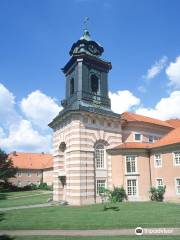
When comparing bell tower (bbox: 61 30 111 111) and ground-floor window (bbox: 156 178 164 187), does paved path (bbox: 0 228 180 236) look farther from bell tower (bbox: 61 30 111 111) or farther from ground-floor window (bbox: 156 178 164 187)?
bell tower (bbox: 61 30 111 111)

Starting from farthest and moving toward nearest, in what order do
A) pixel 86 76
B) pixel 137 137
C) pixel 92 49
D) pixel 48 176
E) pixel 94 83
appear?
1. pixel 48 176
2. pixel 137 137
3. pixel 92 49
4. pixel 94 83
5. pixel 86 76

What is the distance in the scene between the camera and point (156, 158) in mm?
33625

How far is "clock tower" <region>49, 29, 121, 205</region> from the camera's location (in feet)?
104

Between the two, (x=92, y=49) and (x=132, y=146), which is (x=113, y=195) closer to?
(x=132, y=146)

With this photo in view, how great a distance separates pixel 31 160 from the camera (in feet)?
271

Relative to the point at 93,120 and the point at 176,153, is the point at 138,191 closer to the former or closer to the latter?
the point at 176,153

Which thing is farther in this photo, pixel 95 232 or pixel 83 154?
pixel 83 154

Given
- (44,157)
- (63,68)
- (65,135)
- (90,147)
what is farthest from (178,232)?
(44,157)

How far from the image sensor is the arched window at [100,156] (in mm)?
33719

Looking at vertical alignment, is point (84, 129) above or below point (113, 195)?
above

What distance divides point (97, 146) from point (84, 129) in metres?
2.92

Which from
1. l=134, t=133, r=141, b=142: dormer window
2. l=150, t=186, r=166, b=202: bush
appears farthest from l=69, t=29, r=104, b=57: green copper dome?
l=150, t=186, r=166, b=202: bush

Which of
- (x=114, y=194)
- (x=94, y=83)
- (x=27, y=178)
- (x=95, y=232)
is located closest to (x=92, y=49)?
(x=94, y=83)

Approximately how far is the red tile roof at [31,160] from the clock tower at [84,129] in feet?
136
